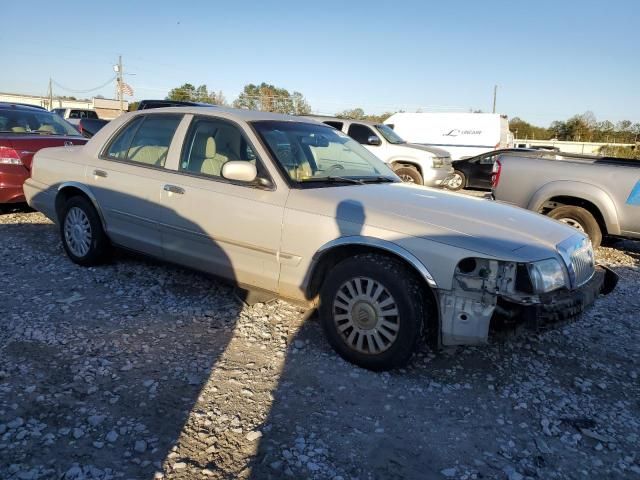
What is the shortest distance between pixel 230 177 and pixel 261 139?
449 millimetres

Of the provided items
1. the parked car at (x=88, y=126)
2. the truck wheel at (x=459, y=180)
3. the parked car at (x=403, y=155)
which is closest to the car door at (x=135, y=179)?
the parked car at (x=403, y=155)

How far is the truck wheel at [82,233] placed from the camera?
5051mm

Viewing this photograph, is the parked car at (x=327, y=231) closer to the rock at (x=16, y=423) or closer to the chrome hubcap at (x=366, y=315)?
the chrome hubcap at (x=366, y=315)

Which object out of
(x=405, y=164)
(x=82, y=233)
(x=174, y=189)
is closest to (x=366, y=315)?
(x=174, y=189)

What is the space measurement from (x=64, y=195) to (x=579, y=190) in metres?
6.24

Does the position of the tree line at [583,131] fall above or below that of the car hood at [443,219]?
above

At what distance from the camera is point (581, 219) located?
6965 millimetres

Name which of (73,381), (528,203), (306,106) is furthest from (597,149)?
(73,381)

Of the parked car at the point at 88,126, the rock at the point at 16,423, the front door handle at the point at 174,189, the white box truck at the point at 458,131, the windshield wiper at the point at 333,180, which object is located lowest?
the rock at the point at 16,423

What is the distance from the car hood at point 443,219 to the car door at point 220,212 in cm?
30

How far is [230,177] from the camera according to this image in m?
3.74

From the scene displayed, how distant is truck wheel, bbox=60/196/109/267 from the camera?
5051mm

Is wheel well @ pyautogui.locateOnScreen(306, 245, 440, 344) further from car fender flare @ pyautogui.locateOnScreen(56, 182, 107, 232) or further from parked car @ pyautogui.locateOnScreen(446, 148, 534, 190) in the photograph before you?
parked car @ pyautogui.locateOnScreen(446, 148, 534, 190)

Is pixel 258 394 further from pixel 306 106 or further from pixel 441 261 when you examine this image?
pixel 306 106
